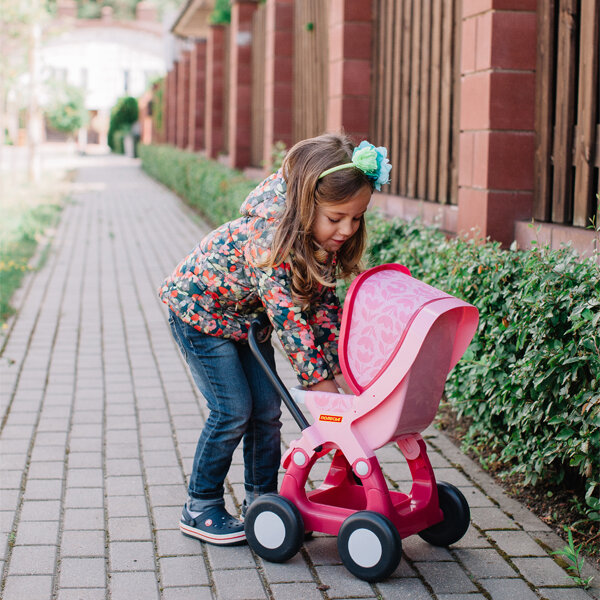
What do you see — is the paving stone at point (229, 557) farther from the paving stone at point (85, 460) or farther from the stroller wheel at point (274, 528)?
the paving stone at point (85, 460)

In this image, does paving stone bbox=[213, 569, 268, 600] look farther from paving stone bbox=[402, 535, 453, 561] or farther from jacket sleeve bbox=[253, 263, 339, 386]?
jacket sleeve bbox=[253, 263, 339, 386]

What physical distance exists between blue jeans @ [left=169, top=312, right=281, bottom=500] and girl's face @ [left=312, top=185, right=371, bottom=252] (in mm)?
545

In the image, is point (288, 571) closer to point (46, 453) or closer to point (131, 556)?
point (131, 556)

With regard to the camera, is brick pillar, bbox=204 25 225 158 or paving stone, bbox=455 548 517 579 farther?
brick pillar, bbox=204 25 225 158

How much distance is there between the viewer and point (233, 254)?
304 cm

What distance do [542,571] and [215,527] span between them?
115 cm

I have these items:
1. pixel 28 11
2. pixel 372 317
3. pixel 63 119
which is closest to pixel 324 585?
pixel 372 317

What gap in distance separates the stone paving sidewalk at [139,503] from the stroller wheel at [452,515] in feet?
0.25

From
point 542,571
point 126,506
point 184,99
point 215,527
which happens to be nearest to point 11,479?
point 126,506

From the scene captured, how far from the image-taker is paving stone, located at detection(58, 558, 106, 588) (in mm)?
2922

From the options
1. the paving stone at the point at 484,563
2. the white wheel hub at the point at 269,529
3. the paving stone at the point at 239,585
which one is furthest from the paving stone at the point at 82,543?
the paving stone at the point at 484,563

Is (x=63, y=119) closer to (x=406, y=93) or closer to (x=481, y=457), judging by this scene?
(x=406, y=93)

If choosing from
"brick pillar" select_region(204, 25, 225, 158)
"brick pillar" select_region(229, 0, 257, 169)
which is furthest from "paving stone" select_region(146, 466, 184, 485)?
"brick pillar" select_region(204, 25, 225, 158)

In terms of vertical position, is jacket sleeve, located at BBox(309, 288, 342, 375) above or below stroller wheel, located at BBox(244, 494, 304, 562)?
above
